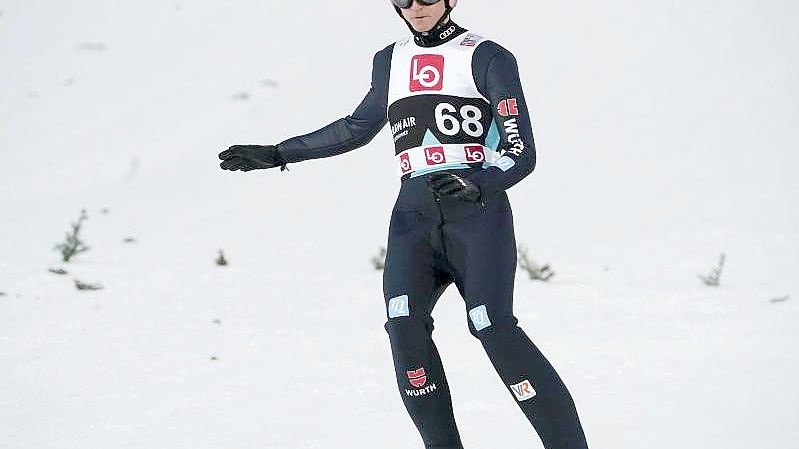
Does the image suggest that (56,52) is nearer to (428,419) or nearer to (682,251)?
(682,251)

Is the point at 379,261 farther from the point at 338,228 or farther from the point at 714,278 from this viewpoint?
the point at 714,278

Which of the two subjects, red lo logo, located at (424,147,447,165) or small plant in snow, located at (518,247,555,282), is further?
small plant in snow, located at (518,247,555,282)

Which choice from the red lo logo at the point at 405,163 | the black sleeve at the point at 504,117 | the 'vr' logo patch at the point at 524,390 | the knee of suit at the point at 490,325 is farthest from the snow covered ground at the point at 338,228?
the black sleeve at the point at 504,117

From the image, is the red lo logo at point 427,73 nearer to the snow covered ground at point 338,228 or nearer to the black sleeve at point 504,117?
the black sleeve at point 504,117

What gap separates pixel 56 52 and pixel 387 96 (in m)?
11.2

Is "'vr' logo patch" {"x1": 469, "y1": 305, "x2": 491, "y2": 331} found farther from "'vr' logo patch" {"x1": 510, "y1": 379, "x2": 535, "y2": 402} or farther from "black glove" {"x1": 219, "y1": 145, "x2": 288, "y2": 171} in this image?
"black glove" {"x1": 219, "y1": 145, "x2": 288, "y2": 171}

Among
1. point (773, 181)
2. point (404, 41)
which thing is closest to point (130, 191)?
point (773, 181)

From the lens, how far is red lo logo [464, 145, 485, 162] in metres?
4.00

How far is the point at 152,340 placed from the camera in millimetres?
6465

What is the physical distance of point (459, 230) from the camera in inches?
155

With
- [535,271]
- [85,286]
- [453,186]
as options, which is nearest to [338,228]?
[535,271]

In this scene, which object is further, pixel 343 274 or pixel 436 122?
pixel 343 274

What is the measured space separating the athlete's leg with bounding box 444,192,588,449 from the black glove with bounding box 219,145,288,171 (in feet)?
2.58

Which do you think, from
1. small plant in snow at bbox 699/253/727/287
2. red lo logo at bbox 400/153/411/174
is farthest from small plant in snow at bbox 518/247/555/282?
red lo logo at bbox 400/153/411/174
